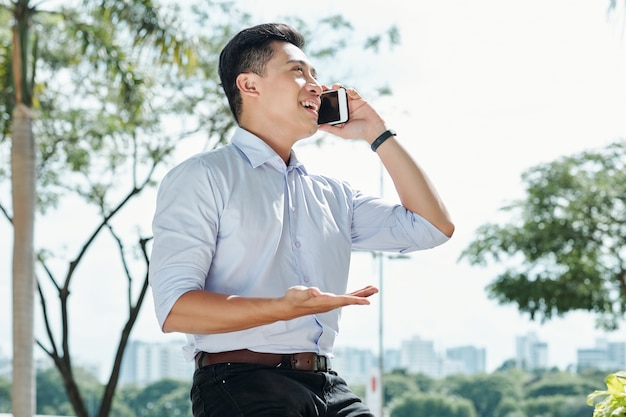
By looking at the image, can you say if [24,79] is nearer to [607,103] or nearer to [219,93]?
[219,93]

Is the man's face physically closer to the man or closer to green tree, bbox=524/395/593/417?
the man

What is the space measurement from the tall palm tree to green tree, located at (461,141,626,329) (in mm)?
10740

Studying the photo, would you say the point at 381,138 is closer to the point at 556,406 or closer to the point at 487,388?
the point at 556,406

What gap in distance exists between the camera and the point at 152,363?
18.5m

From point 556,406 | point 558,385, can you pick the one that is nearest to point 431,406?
point 556,406

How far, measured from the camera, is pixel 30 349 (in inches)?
317

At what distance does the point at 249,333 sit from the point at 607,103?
2588cm

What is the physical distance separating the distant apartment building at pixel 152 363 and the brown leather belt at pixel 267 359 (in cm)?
1618

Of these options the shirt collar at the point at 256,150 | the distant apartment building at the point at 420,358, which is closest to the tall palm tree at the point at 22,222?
the shirt collar at the point at 256,150

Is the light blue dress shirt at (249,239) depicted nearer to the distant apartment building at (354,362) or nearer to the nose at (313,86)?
the nose at (313,86)

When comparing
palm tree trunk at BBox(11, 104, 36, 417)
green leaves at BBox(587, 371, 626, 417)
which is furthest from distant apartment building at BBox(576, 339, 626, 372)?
green leaves at BBox(587, 371, 626, 417)

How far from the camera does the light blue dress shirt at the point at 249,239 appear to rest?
1.76 metres

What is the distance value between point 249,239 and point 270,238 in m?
0.04

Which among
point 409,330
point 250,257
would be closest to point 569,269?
point 409,330
